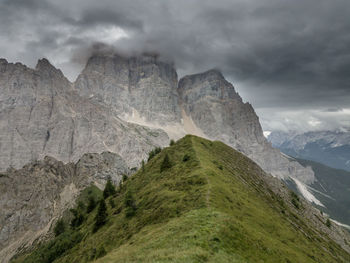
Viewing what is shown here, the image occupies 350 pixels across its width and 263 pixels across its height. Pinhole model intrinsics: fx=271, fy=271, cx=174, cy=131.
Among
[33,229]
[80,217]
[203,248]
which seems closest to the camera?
[203,248]

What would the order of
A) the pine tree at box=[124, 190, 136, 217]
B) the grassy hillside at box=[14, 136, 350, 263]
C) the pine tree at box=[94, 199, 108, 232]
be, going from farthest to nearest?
the pine tree at box=[94, 199, 108, 232] → the pine tree at box=[124, 190, 136, 217] → the grassy hillside at box=[14, 136, 350, 263]

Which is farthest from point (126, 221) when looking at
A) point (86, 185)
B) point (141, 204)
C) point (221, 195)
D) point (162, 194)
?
point (86, 185)

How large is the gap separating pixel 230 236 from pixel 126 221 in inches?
1162

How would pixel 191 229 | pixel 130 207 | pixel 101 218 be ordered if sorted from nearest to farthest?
pixel 191 229 → pixel 130 207 → pixel 101 218

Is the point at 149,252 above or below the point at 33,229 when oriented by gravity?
above

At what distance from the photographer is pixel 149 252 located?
98.3 feet

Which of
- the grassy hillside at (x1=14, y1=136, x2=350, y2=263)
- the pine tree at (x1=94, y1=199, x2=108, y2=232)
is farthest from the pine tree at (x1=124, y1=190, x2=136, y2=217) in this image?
the pine tree at (x1=94, y1=199, x2=108, y2=232)

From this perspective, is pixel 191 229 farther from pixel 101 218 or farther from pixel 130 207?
pixel 101 218

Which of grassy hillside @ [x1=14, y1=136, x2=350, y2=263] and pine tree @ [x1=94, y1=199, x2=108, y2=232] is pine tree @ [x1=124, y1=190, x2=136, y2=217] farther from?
pine tree @ [x1=94, y1=199, x2=108, y2=232]

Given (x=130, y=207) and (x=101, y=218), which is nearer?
(x=130, y=207)

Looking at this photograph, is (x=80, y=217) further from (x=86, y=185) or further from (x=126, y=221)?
(x=86, y=185)

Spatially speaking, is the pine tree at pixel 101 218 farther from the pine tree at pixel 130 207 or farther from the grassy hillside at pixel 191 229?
the pine tree at pixel 130 207

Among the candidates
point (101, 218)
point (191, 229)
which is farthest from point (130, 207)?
point (191, 229)

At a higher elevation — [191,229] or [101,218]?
[191,229]
